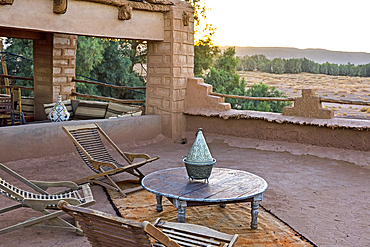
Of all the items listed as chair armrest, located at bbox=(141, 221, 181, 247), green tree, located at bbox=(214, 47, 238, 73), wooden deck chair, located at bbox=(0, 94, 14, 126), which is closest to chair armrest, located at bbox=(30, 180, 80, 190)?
chair armrest, located at bbox=(141, 221, 181, 247)

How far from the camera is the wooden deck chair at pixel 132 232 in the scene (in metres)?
2.38

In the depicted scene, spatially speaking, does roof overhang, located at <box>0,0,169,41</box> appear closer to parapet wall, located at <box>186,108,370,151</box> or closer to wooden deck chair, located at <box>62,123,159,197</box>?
wooden deck chair, located at <box>62,123,159,197</box>

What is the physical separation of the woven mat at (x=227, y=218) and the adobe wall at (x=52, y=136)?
2303 mm

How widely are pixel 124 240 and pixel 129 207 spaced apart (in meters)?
2.27

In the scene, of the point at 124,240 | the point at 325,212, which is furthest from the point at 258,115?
the point at 124,240

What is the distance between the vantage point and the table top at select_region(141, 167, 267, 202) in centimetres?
380

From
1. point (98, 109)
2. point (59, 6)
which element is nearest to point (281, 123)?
point (98, 109)

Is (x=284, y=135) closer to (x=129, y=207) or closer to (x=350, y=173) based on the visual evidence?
(x=350, y=173)

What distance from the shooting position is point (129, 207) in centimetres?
475

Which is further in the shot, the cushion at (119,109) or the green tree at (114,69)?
the green tree at (114,69)

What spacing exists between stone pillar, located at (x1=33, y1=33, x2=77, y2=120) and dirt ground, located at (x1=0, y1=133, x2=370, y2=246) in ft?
9.91

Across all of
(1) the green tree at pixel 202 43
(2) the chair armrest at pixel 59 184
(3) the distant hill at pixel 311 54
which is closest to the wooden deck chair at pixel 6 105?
(2) the chair armrest at pixel 59 184

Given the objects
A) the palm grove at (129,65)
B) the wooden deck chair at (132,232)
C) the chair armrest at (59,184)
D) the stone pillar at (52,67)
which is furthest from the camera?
the palm grove at (129,65)

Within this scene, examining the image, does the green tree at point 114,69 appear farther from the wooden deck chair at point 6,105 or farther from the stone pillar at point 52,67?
the wooden deck chair at point 6,105
